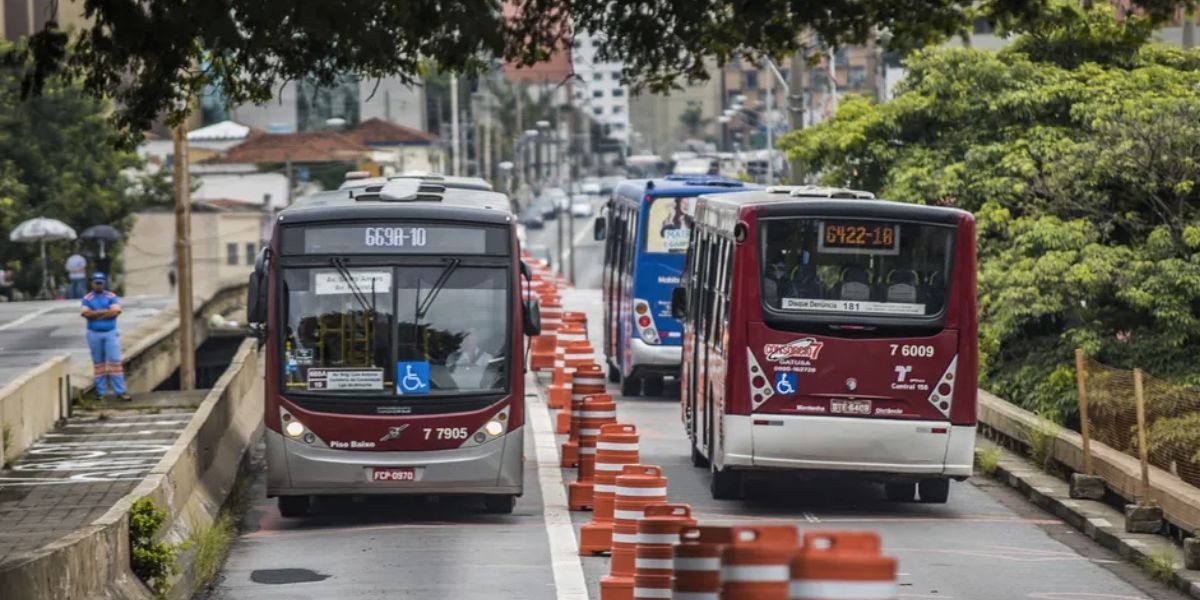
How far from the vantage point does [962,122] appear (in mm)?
31672

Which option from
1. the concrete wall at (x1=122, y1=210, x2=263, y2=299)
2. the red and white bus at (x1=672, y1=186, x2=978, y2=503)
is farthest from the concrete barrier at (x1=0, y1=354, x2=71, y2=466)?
the concrete wall at (x1=122, y1=210, x2=263, y2=299)

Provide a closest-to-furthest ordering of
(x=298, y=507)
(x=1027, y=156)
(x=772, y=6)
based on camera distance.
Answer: (x=772, y=6) < (x=298, y=507) < (x=1027, y=156)

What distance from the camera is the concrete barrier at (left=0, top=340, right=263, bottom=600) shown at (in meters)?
11.1

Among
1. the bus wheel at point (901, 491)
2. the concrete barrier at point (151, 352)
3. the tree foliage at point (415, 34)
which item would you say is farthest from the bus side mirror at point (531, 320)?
the concrete barrier at point (151, 352)

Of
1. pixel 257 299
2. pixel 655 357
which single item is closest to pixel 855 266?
pixel 257 299

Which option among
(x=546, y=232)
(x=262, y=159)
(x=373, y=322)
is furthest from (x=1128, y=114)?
(x=546, y=232)

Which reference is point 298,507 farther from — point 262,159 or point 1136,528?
point 262,159

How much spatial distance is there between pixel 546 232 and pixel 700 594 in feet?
400

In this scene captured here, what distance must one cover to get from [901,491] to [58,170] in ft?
149

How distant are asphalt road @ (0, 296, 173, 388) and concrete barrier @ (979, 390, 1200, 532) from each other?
44.6 ft

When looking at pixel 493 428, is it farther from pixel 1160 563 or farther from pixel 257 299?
pixel 1160 563

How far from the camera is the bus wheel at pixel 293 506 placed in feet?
61.6

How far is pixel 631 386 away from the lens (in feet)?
101

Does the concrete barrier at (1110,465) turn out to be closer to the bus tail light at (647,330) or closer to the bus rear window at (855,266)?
the bus rear window at (855,266)
